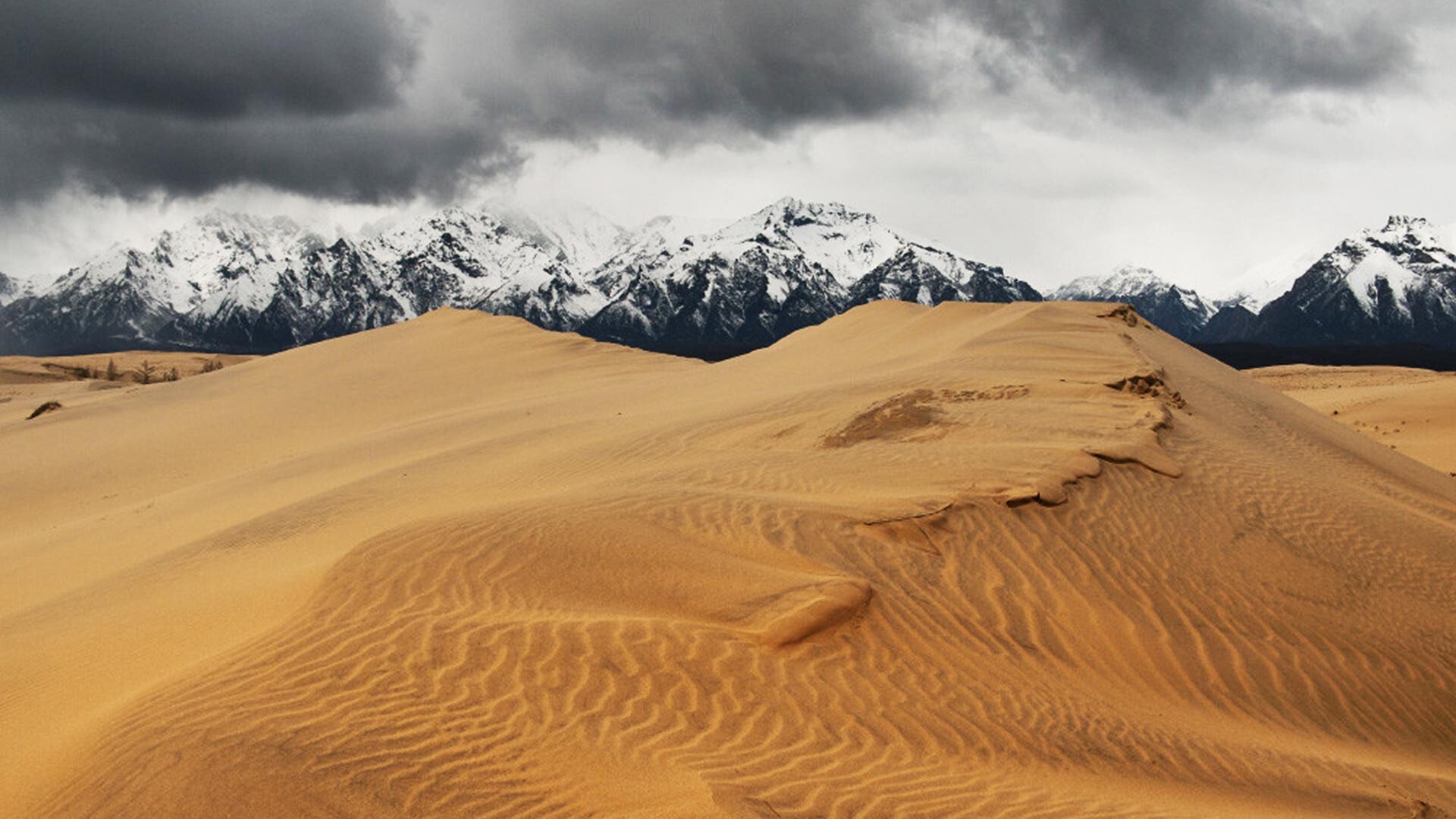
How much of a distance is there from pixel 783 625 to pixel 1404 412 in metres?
32.7

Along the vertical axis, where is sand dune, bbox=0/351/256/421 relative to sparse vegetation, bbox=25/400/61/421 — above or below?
above

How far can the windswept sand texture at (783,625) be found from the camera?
5621 mm

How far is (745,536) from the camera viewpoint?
909cm

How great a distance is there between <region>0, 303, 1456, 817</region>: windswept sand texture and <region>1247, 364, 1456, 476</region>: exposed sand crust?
11.8 m

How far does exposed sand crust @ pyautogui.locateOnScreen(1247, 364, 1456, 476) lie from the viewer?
26.5 m

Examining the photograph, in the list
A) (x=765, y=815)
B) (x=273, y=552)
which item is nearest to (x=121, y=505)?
(x=273, y=552)

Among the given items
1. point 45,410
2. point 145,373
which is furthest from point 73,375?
point 45,410

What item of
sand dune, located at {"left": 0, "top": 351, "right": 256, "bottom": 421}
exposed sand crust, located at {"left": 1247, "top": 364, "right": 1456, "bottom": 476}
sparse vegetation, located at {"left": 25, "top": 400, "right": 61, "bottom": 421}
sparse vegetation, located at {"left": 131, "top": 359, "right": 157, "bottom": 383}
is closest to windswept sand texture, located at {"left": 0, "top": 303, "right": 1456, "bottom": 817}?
exposed sand crust, located at {"left": 1247, "top": 364, "right": 1456, "bottom": 476}

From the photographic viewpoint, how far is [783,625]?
7227 mm

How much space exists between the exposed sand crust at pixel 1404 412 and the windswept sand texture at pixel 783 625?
11824 millimetres

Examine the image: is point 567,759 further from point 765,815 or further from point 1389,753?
point 1389,753

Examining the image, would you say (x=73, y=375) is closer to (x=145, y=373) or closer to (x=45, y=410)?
(x=145, y=373)

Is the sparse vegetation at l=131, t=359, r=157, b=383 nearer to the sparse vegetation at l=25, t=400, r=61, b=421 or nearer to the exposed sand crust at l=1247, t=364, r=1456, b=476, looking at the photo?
the sparse vegetation at l=25, t=400, r=61, b=421

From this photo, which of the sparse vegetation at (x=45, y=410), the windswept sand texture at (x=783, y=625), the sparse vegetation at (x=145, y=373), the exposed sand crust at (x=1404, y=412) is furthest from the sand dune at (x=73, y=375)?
the exposed sand crust at (x=1404, y=412)
